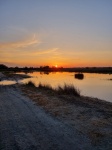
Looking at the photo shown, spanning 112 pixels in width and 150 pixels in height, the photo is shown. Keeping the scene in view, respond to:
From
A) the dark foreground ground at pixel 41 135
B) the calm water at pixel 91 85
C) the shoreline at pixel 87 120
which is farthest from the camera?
the calm water at pixel 91 85

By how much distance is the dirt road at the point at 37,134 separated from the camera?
761 centimetres

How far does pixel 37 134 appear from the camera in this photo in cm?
881

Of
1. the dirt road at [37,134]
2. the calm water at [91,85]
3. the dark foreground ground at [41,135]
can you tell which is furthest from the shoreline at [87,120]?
the calm water at [91,85]

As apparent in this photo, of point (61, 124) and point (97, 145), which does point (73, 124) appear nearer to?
point (61, 124)

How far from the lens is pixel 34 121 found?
10.9m

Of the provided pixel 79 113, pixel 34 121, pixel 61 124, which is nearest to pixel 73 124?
pixel 61 124

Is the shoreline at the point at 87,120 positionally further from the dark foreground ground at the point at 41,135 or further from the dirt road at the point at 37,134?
the dirt road at the point at 37,134

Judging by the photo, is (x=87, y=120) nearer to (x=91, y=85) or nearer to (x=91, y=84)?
(x=91, y=85)

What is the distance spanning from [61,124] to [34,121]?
1220 mm

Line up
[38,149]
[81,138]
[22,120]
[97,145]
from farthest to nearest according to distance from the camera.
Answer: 1. [22,120]
2. [81,138]
3. [97,145]
4. [38,149]

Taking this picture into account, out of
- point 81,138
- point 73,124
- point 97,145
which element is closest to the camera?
point 97,145

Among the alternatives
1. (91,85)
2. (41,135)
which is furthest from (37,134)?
(91,85)

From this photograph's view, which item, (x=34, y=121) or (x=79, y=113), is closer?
(x=34, y=121)

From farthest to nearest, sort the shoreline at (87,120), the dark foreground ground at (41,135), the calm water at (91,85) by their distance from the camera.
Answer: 1. the calm water at (91,85)
2. the shoreline at (87,120)
3. the dark foreground ground at (41,135)
